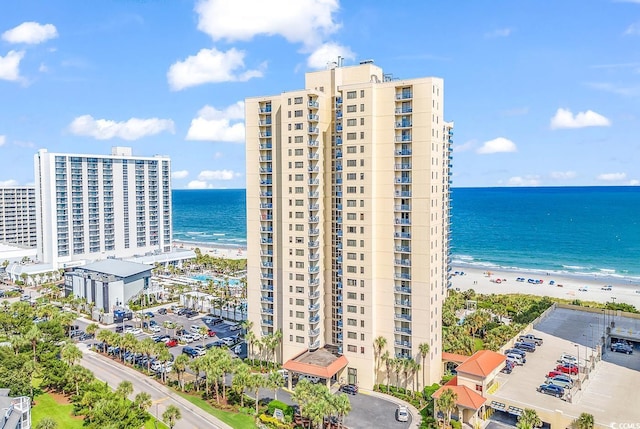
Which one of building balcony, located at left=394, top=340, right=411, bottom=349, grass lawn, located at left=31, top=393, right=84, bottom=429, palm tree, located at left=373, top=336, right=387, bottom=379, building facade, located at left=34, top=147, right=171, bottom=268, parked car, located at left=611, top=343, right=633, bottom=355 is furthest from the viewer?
building facade, located at left=34, top=147, right=171, bottom=268

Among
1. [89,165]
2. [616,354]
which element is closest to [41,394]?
[616,354]

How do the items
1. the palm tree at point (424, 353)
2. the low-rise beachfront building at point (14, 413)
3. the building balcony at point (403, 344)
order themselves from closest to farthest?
the low-rise beachfront building at point (14, 413), the palm tree at point (424, 353), the building balcony at point (403, 344)

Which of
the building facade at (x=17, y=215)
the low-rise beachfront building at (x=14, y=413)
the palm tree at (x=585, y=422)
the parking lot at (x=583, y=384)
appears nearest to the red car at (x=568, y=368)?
the parking lot at (x=583, y=384)

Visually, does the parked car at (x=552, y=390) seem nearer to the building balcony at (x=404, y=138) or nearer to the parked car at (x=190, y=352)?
the building balcony at (x=404, y=138)

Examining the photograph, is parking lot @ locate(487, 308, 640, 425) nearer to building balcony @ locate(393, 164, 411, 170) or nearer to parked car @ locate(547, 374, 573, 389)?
parked car @ locate(547, 374, 573, 389)

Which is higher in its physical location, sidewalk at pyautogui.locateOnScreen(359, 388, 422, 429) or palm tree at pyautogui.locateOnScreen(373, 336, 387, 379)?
palm tree at pyautogui.locateOnScreen(373, 336, 387, 379)

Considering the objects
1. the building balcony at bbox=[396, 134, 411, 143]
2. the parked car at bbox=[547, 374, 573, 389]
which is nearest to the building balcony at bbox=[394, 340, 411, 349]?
the parked car at bbox=[547, 374, 573, 389]

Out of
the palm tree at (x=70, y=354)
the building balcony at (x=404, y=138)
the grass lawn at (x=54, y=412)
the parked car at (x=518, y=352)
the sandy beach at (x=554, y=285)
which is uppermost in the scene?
the building balcony at (x=404, y=138)
